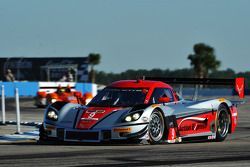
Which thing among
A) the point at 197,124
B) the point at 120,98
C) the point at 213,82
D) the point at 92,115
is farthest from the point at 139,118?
the point at 213,82

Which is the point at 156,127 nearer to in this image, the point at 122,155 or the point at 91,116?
the point at 91,116

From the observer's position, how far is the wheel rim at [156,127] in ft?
40.5

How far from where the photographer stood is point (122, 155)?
1009 centimetres

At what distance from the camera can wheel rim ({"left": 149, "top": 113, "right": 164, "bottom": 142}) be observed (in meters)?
12.4

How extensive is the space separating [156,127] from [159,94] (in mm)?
1108

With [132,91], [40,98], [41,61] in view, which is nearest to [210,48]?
[41,61]

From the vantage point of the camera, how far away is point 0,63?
2345 inches

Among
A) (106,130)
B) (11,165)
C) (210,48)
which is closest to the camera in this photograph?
(11,165)

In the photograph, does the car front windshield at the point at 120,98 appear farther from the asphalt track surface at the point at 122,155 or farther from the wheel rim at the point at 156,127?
the asphalt track surface at the point at 122,155

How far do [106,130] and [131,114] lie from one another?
50cm

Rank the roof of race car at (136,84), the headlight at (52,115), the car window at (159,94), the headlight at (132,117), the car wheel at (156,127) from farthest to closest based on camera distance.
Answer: the roof of race car at (136,84), the car window at (159,94), the headlight at (52,115), the car wheel at (156,127), the headlight at (132,117)

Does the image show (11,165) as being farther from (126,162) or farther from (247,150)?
(247,150)

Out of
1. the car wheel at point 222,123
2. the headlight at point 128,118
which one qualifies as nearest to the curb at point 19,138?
the headlight at point 128,118

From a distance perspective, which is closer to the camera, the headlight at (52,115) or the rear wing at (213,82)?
the headlight at (52,115)
